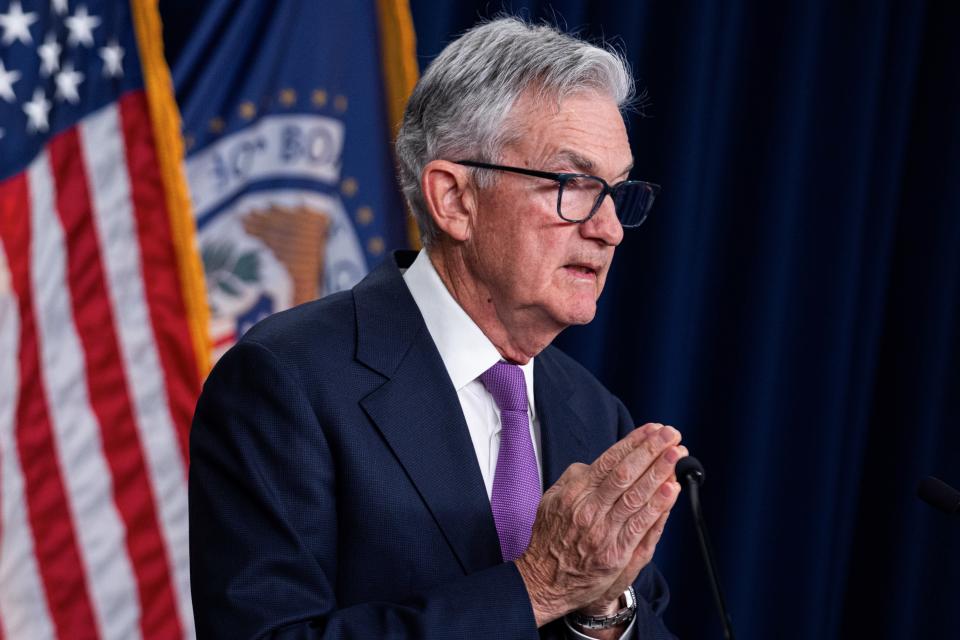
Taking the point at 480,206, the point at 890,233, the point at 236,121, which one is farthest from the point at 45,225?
the point at 890,233

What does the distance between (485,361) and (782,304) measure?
1749 millimetres

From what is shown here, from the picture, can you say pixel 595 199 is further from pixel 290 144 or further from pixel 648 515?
pixel 290 144

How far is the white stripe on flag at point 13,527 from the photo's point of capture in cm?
222

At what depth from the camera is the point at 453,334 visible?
150 cm

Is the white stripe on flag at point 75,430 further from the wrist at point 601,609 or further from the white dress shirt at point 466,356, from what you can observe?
the wrist at point 601,609

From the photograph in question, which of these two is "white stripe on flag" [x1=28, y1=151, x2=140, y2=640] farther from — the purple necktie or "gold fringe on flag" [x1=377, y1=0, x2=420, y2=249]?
the purple necktie

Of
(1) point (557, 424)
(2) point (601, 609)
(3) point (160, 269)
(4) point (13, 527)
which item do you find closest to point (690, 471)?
(2) point (601, 609)

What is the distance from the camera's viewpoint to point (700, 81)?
9.48 feet

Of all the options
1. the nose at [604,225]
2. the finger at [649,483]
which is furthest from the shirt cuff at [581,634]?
the nose at [604,225]

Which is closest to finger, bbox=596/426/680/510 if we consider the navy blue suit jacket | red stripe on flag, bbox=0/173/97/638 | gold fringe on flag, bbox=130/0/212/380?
the navy blue suit jacket

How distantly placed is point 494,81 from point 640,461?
1.82ft

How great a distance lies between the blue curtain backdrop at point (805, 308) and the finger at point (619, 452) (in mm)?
1663

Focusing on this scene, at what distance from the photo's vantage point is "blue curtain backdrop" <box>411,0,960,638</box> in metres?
2.96

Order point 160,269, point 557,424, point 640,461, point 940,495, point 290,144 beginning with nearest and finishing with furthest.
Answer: point 640,461
point 940,495
point 557,424
point 160,269
point 290,144
